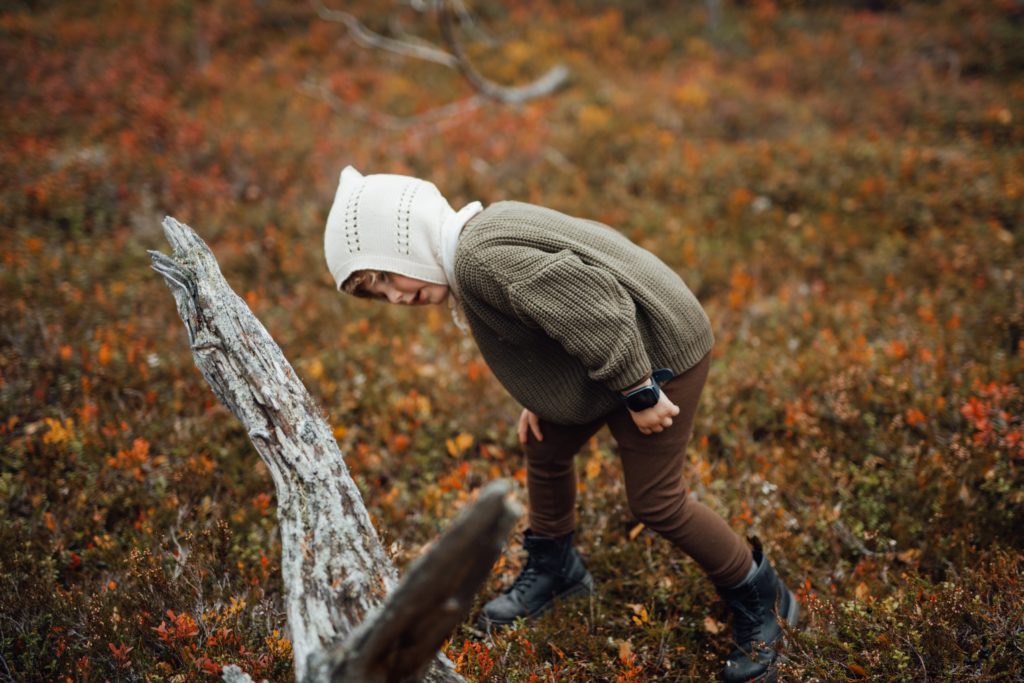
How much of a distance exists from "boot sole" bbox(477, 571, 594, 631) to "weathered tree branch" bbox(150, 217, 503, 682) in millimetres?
895

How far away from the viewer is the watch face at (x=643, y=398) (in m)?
2.34

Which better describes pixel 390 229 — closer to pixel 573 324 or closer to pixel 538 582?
pixel 573 324

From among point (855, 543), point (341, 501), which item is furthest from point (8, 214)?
point (855, 543)

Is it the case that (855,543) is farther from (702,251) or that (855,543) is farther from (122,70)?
(122,70)

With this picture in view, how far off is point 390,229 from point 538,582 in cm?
197

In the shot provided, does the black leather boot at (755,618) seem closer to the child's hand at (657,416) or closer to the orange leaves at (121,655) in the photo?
the child's hand at (657,416)

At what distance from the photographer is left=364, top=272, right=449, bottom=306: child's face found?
8.41 feet

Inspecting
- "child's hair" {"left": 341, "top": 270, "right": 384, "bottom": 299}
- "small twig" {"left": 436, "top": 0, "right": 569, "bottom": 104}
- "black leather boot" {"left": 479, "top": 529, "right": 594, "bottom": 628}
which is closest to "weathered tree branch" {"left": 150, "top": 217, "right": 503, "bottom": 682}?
"child's hair" {"left": 341, "top": 270, "right": 384, "bottom": 299}

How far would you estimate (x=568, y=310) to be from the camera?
7.40 feet

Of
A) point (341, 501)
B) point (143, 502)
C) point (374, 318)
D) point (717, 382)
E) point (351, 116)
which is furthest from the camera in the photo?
point (351, 116)

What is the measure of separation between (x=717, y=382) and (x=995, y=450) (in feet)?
5.53

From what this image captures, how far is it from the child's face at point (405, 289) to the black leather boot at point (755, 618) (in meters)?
1.93

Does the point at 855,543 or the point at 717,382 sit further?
the point at 717,382

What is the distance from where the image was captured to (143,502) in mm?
3783
